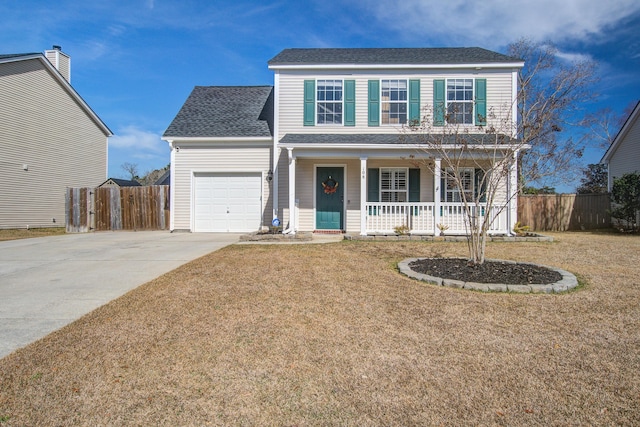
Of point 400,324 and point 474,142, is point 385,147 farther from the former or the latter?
point 400,324

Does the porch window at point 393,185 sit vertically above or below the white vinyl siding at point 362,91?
below

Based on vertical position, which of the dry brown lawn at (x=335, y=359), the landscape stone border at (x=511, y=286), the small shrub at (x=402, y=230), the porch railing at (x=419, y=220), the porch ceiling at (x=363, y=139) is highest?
the porch ceiling at (x=363, y=139)

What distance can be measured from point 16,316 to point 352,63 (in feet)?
38.1

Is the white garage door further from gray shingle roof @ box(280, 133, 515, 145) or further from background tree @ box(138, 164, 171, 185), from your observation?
background tree @ box(138, 164, 171, 185)

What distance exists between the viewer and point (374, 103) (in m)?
13.0

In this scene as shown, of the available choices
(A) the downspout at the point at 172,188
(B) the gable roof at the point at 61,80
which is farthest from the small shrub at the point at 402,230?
(B) the gable roof at the point at 61,80

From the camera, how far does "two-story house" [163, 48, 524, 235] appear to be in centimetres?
1259

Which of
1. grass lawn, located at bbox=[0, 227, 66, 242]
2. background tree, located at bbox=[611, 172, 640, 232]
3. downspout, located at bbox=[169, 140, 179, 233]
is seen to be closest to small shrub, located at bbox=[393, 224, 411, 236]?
downspout, located at bbox=[169, 140, 179, 233]

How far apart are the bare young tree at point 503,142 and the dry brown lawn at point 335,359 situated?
2.57 m

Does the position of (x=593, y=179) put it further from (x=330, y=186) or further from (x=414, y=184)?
(x=330, y=186)

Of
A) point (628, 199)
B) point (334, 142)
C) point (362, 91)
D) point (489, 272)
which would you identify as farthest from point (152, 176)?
point (489, 272)

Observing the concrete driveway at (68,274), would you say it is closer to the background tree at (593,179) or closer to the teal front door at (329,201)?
the teal front door at (329,201)

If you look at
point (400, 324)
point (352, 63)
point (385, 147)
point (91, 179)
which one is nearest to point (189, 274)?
point (400, 324)

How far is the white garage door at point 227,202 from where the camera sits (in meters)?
13.9
